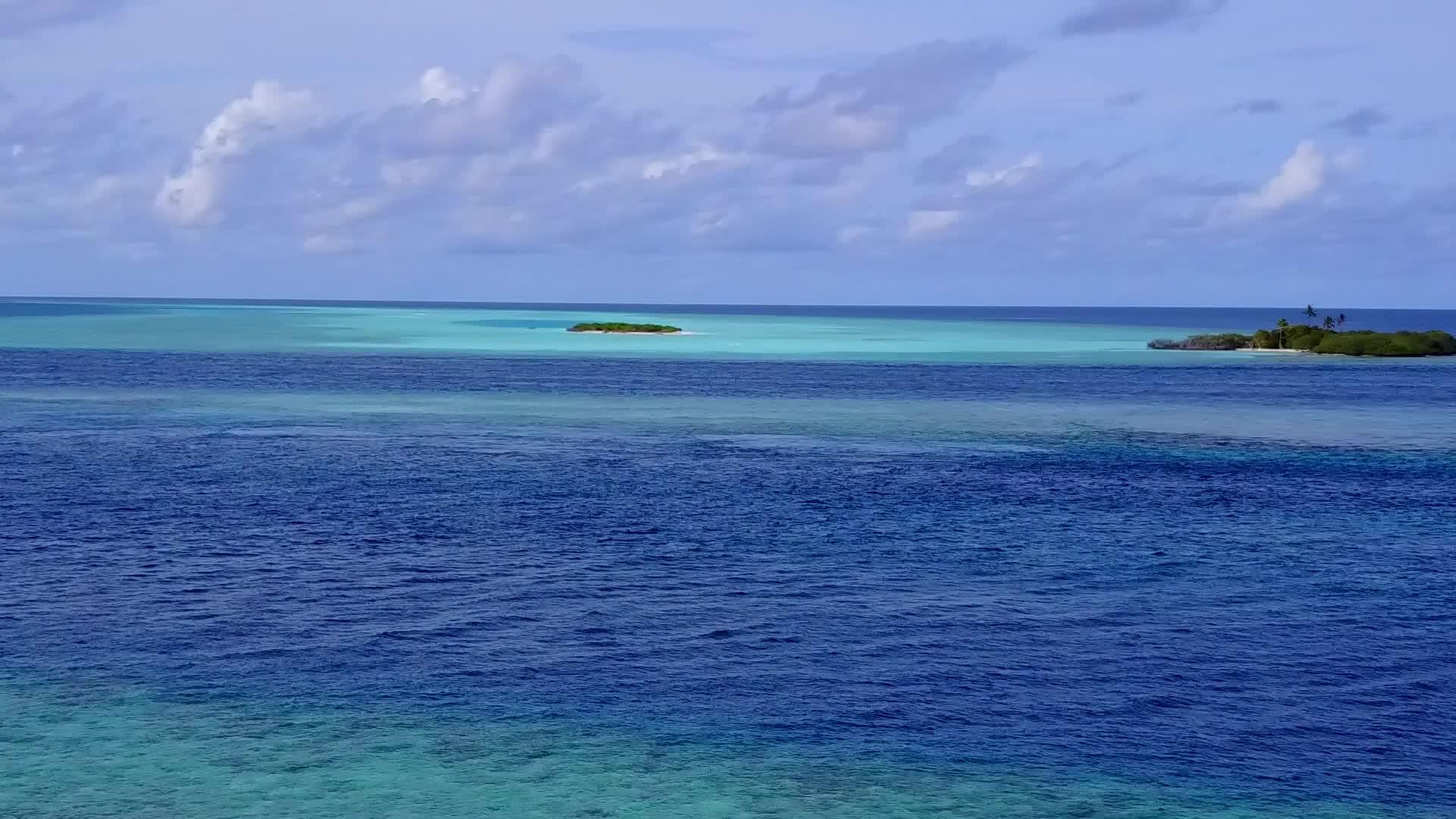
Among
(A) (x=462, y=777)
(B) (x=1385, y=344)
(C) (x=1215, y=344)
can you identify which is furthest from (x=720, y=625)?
(C) (x=1215, y=344)

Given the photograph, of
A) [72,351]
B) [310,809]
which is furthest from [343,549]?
[72,351]

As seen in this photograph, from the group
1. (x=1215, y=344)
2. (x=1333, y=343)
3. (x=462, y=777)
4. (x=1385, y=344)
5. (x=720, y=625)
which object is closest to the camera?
(x=462, y=777)

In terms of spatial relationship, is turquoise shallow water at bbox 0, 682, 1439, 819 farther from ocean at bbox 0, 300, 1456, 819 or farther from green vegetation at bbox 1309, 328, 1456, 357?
green vegetation at bbox 1309, 328, 1456, 357

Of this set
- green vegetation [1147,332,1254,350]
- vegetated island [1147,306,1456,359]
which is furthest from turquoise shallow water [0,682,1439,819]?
green vegetation [1147,332,1254,350]

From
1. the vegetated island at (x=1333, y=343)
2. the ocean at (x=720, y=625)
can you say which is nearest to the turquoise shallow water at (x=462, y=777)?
the ocean at (x=720, y=625)

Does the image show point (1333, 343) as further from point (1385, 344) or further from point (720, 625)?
point (720, 625)

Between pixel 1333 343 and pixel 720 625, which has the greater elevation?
pixel 1333 343
